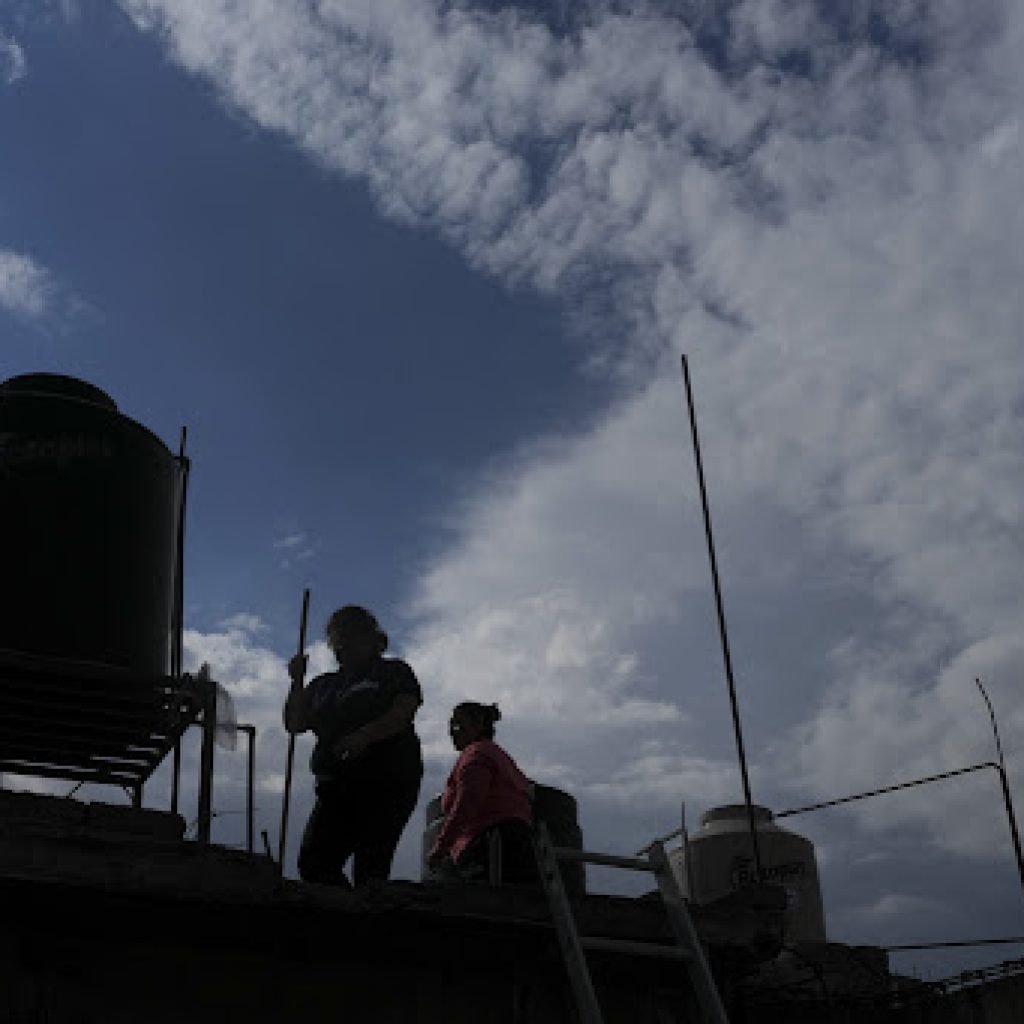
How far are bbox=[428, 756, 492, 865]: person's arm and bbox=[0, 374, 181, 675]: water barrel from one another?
1.71m

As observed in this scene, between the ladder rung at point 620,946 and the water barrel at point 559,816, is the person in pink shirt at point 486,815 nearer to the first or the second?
the ladder rung at point 620,946

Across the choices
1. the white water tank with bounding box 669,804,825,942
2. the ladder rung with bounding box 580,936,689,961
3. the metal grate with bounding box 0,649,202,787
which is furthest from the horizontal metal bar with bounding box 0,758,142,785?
the white water tank with bounding box 669,804,825,942

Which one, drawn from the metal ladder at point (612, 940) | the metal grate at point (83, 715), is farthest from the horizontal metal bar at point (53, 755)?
the metal ladder at point (612, 940)

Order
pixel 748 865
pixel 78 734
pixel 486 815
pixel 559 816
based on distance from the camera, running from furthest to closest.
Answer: pixel 748 865, pixel 559 816, pixel 78 734, pixel 486 815

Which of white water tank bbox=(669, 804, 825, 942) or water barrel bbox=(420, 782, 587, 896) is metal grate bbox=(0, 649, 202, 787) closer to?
water barrel bbox=(420, 782, 587, 896)

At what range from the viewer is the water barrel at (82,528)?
618 centimetres

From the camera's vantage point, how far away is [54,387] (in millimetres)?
6977

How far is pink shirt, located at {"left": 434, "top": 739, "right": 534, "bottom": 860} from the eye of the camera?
588 cm

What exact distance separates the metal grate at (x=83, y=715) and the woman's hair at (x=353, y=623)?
2.50 ft

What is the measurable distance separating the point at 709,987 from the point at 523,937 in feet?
2.78

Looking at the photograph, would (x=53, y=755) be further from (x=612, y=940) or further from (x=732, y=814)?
(x=732, y=814)

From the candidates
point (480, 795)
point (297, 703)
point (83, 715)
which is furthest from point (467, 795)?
point (83, 715)

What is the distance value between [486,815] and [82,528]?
2.52 m

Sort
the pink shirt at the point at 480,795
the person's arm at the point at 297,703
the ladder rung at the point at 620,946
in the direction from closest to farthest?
the ladder rung at the point at 620,946 → the pink shirt at the point at 480,795 → the person's arm at the point at 297,703
